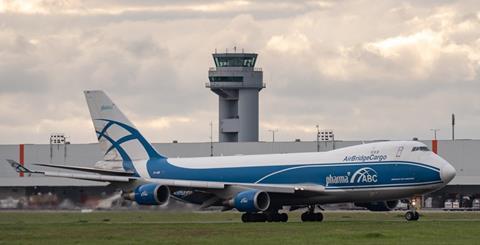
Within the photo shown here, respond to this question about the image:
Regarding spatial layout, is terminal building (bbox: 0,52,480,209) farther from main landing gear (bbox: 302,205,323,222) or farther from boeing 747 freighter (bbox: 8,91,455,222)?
main landing gear (bbox: 302,205,323,222)

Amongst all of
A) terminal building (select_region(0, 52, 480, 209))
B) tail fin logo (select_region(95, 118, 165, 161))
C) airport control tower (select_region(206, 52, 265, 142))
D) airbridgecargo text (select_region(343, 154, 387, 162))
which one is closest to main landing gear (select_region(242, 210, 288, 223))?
airbridgecargo text (select_region(343, 154, 387, 162))

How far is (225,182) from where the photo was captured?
74625 millimetres

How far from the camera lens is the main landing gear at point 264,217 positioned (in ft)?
232

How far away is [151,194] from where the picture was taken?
232 feet

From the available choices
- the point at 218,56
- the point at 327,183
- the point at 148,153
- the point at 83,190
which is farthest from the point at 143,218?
the point at 218,56

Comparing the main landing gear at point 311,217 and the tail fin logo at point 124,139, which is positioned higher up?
the tail fin logo at point 124,139

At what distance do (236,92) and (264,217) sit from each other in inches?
4042

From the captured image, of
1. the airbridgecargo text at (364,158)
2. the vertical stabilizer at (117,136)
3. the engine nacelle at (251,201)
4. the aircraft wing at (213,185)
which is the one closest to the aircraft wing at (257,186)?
the aircraft wing at (213,185)

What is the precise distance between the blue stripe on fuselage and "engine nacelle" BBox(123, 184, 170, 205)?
4.79 m

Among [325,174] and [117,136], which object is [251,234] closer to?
[325,174]

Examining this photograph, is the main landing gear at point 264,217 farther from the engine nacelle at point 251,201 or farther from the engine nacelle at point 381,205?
the engine nacelle at point 381,205

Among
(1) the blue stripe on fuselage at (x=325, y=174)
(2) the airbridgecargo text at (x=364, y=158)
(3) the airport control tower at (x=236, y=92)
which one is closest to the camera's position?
(1) the blue stripe on fuselage at (x=325, y=174)

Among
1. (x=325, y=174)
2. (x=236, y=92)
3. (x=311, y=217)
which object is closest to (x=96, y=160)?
(x=236, y=92)

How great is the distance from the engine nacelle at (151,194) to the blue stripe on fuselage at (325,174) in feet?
15.7
